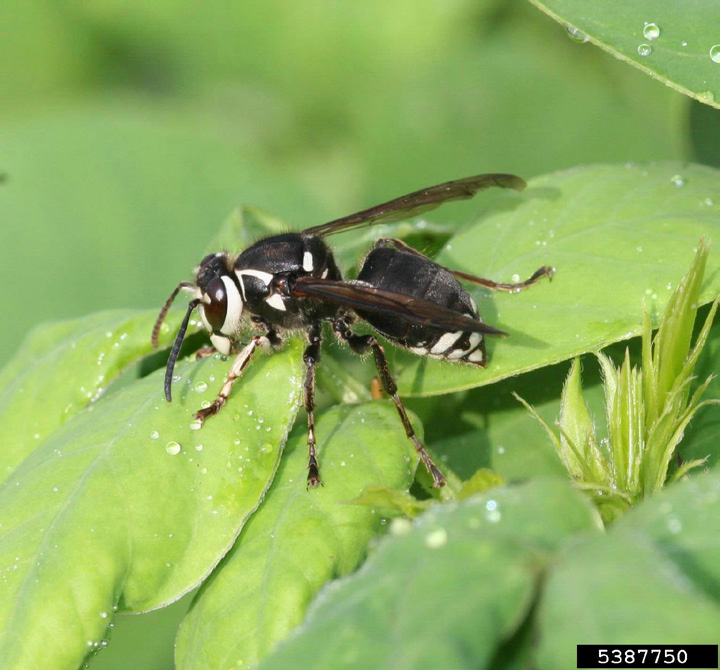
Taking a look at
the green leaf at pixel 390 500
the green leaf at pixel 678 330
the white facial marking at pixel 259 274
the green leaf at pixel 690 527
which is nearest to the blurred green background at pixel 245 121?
the white facial marking at pixel 259 274

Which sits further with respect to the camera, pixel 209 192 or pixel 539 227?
pixel 209 192

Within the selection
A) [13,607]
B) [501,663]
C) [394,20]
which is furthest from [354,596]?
[394,20]

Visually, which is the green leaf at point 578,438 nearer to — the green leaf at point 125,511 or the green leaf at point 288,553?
the green leaf at point 288,553

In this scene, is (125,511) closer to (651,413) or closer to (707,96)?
(651,413)

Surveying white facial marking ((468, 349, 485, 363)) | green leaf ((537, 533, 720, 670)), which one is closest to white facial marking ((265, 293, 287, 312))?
white facial marking ((468, 349, 485, 363))

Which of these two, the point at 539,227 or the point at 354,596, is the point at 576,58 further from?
the point at 354,596
